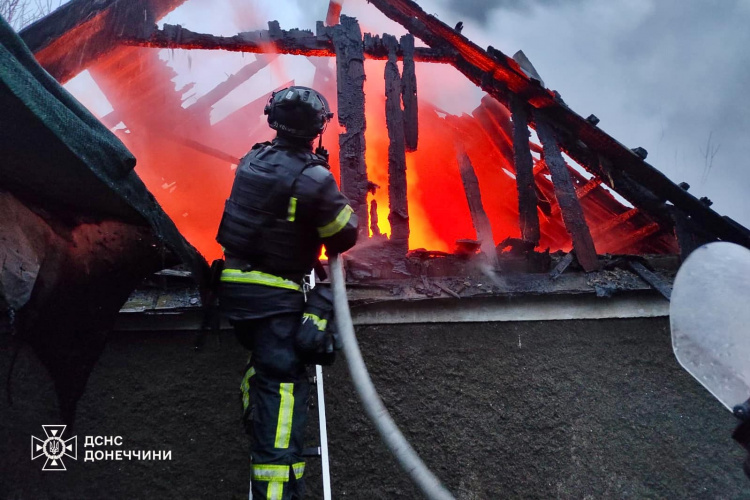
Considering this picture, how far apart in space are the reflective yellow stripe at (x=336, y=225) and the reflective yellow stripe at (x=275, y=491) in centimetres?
141

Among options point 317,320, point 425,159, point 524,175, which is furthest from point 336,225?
point 425,159

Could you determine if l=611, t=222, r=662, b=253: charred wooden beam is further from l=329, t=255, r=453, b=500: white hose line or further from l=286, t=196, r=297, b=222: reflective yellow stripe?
l=286, t=196, r=297, b=222: reflective yellow stripe

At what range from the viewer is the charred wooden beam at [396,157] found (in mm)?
4188

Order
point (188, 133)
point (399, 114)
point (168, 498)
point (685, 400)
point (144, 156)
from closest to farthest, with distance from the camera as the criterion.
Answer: point (168, 498)
point (685, 400)
point (399, 114)
point (144, 156)
point (188, 133)

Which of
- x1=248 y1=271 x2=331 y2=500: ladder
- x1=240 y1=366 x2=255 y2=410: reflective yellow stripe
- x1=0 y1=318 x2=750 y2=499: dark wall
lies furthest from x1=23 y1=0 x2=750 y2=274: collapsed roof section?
x1=240 y1=366 x2=255 y2=410: reflective yellow stripe

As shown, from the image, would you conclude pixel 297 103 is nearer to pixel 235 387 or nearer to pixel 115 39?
pixel 235 387

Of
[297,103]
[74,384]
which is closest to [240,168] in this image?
[297,103]

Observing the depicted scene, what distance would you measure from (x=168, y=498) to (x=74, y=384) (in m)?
1.07

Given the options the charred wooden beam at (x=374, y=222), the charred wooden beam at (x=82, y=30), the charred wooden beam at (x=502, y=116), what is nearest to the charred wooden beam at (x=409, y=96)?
the charred wooden beam at (x=374, y=222)

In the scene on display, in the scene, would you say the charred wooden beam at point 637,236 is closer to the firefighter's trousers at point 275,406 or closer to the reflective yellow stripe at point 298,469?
the firefighter's trousers at point 275,406

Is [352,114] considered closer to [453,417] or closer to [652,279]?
[453,417]

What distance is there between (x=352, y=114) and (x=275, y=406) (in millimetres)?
2851

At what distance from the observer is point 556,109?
499cm

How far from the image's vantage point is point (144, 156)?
699cm
